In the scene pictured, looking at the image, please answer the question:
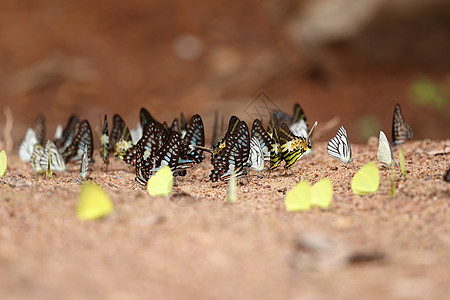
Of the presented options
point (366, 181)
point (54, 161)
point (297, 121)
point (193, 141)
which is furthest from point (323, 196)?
point (54, 161)

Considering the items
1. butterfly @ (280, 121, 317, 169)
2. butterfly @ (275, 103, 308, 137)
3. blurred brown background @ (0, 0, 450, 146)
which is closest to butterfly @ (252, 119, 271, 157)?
butterfly @ (280, 121, 317, 169)

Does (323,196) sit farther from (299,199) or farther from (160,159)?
(160,159)

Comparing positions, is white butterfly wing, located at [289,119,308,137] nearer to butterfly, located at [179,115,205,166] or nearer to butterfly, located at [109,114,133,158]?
butterfly, located at [179,115,205,166]

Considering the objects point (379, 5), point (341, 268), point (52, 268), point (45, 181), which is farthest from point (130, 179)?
point (379, 5)

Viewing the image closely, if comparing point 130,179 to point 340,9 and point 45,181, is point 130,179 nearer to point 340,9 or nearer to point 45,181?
point 45,181

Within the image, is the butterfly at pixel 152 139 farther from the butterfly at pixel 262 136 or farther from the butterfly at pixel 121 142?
the butterfly at pixel 262 136

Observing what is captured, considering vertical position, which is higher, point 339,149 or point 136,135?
point 136,135
